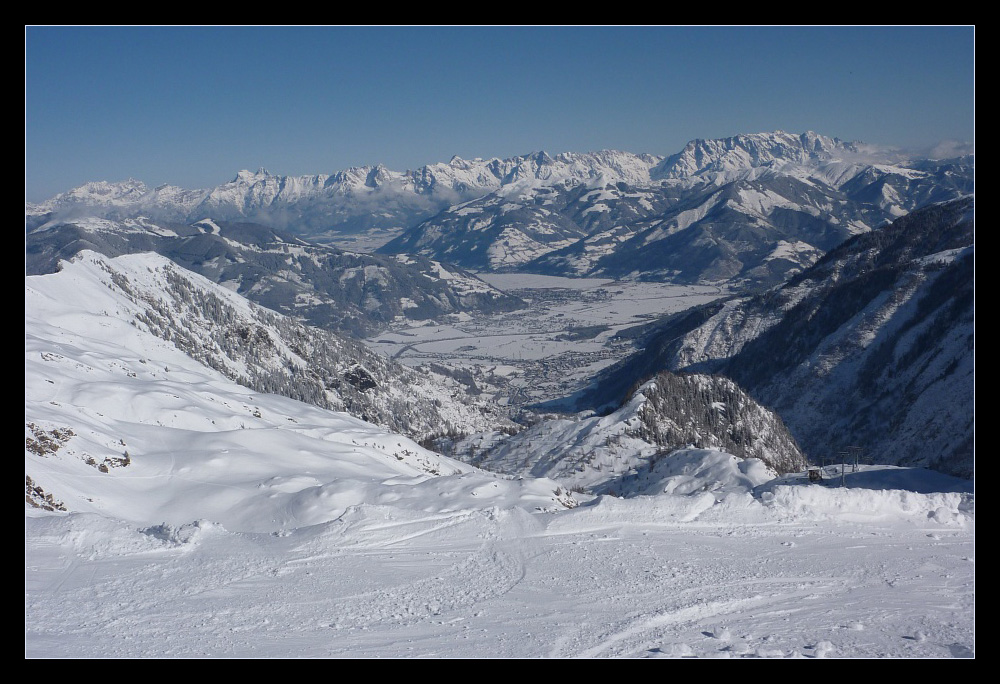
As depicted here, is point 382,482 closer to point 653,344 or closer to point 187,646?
point 187,646

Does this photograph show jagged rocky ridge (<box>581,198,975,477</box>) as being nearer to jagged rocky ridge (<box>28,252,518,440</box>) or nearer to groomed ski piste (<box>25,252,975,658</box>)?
groomed ski piste (<box>25,252,975,658</box>)

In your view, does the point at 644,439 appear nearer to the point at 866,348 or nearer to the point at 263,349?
the point at 866,348

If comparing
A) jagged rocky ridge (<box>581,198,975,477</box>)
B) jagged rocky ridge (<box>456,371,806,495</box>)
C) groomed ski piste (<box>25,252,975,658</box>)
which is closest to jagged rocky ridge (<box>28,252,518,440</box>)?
jagged rocky ridge (<box>456,371,806,495</box>)

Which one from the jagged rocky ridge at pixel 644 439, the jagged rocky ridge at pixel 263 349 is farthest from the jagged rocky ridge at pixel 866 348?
the jagged rocky ridge at pixel 263 349

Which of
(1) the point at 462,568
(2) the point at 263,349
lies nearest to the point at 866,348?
(2) the point at 263,349

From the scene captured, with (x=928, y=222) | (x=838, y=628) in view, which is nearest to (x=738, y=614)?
(x=838, y=628)
